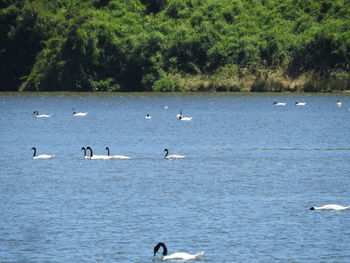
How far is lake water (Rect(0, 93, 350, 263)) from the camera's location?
20703 mm

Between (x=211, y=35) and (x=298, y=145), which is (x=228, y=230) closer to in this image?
(x=298, y=145)

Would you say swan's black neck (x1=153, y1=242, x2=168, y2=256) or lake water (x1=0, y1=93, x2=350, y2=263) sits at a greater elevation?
swan's black neck (x1=153, y1=242, x2=168, y2=256)

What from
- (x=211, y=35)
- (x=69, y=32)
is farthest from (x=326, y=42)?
(x=69, y=32)

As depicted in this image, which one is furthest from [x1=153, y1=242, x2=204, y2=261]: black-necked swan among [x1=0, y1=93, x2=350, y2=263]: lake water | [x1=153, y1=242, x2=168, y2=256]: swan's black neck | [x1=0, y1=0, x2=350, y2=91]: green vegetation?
[x1=0, y1=0, x2=350, y2=91]: green vegetation

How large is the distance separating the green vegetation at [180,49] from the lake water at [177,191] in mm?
29927

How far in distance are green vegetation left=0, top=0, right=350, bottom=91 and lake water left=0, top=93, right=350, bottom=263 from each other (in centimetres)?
2993

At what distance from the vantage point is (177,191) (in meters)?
28.2

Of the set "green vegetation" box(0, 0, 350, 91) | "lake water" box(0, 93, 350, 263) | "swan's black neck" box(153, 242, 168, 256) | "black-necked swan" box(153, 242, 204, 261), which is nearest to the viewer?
"black-necked swan" box(153, 242, 204, 261)

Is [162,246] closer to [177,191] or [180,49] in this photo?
A: [177,191]

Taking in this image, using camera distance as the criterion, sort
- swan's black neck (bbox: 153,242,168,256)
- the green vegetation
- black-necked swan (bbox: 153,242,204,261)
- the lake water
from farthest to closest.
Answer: the green vegetation, the lake water, swan's black neck (bbox: 153,242,168,256), black-necked swan (bbox: 153,242,204,261)

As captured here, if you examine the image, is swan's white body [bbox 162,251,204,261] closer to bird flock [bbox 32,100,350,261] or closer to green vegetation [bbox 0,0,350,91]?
bird flock [bbox 32,100,350,261]

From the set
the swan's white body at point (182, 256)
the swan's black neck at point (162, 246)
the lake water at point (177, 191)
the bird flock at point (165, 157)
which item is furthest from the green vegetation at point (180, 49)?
the swan's white body at point (182, 256)

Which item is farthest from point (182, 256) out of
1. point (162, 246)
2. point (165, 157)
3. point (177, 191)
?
point (165, 157)

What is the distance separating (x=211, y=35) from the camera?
91688mm
